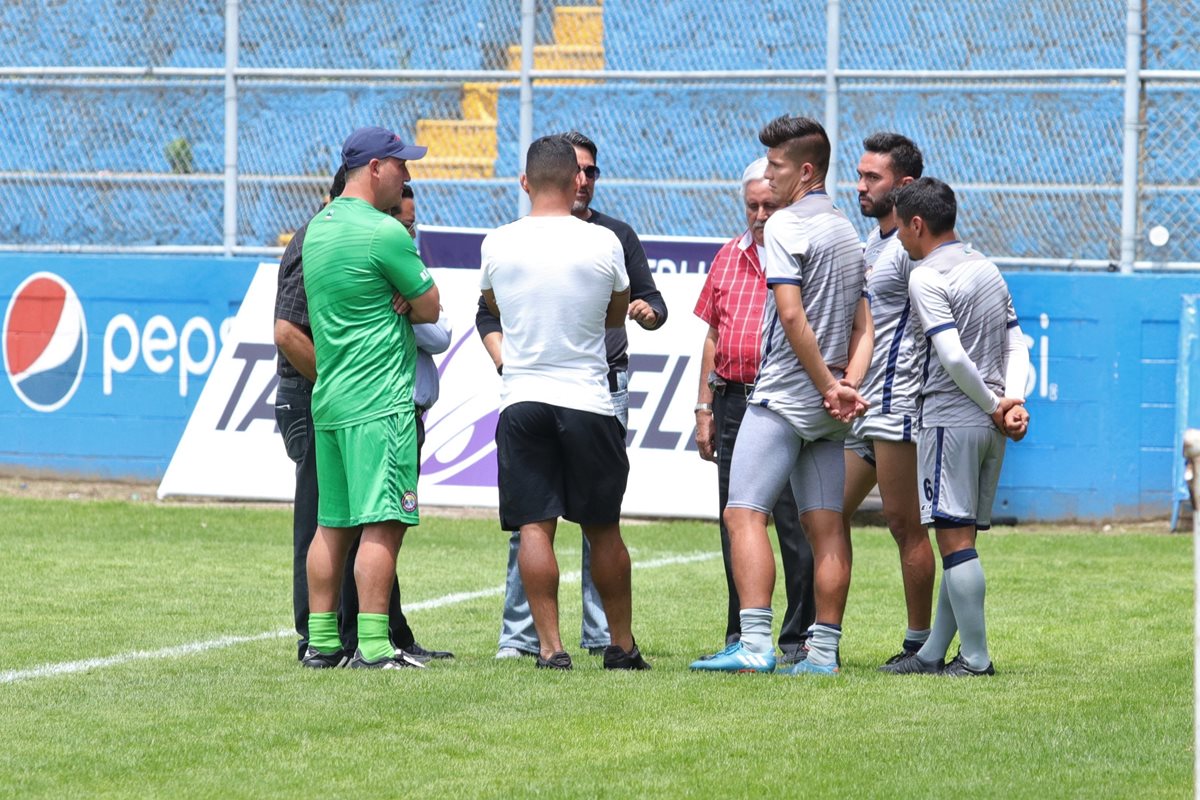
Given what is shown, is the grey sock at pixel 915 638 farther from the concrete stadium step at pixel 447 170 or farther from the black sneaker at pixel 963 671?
the concrete stadium step at pixel 447 170

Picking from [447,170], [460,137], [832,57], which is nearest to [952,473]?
[832,57]

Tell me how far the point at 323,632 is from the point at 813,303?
85.2 inches

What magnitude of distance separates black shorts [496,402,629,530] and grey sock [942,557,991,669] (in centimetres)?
121

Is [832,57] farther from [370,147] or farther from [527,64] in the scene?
[370,147]

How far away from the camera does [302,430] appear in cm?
733

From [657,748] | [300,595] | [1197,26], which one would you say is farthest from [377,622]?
[1197,26]

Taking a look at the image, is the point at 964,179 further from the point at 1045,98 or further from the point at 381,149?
the point at 381,149

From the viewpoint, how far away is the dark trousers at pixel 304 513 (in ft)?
24.0

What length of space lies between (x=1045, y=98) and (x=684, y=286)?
3.12 metres

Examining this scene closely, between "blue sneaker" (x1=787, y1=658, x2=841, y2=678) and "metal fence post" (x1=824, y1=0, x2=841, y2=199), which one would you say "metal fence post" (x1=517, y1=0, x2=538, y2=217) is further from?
"blue sneaker" (x1=787, y1=658, x2=841, y2=678)

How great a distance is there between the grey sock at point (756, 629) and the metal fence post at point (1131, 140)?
7044 mm

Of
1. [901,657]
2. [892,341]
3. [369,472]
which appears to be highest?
[892,341]

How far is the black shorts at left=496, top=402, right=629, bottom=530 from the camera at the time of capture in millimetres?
6809

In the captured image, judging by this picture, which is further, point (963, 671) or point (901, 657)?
point (901, 657)
